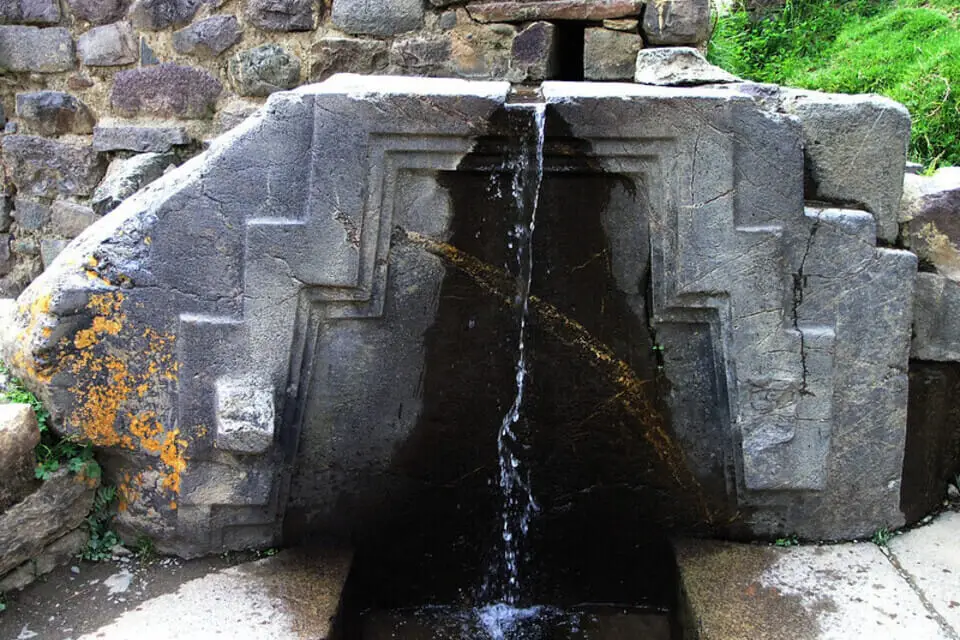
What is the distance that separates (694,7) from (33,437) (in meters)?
2.82

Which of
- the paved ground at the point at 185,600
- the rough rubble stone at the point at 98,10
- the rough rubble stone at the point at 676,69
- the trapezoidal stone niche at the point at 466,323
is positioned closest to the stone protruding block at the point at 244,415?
the trapezoidal stone niche at the point at 466,323

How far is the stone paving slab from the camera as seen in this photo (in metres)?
2.25

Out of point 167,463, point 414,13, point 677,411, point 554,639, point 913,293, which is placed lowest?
point 554,639

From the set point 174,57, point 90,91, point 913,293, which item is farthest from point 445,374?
point 90,91

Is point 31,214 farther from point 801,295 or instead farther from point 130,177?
point 801,295

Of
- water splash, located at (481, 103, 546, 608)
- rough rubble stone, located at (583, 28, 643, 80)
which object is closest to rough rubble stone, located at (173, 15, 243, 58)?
rough rubble stone, located at (583, 28, 643, 80)

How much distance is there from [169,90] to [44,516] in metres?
2.05

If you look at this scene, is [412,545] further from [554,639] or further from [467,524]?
[554,639]

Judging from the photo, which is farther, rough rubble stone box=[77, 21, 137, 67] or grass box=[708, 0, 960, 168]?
grass box=[708, 0, 960, 168]

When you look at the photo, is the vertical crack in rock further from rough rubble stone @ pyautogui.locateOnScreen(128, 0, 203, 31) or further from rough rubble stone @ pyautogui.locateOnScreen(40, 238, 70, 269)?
rough rubble stone @ pyautogui.locateOnScreen(40, 238, 70, 269)

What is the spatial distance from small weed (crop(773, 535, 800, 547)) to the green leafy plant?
1945mm

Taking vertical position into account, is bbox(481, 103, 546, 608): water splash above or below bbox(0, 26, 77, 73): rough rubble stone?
below

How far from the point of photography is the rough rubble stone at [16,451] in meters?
2.20

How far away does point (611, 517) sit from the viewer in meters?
2.62
